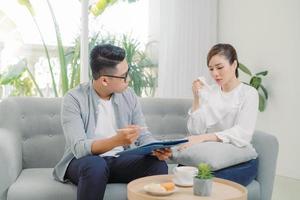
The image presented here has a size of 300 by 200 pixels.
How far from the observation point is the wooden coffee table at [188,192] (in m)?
1.65

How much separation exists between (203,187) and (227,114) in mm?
870

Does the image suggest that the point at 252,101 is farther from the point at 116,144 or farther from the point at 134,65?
the point at 134,65

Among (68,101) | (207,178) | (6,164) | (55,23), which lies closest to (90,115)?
(68,101)

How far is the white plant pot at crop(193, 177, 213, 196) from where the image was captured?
5.41ft

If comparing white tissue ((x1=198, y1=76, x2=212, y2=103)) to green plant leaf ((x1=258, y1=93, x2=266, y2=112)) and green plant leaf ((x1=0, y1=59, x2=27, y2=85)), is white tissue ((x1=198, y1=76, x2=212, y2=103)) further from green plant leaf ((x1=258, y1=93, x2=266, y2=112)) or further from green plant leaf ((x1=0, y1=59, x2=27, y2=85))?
green plant leaf ((x1=0, y1=59, x2=27, y2=85))

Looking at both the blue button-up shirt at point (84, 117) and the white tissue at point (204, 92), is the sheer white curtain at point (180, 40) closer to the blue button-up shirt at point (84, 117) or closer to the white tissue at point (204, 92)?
the white tissue at point (204, 92)

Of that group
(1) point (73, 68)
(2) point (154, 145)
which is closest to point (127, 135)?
(2) point (154, 145)

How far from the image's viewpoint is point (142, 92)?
14.9 ft

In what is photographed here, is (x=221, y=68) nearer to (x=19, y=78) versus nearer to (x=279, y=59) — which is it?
(x=279, y=59)

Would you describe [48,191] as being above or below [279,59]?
below

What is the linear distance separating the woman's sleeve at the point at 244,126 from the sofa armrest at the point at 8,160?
1.09 metres

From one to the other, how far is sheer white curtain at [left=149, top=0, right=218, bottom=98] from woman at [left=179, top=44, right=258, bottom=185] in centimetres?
184

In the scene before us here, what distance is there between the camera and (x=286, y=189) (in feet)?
11.4

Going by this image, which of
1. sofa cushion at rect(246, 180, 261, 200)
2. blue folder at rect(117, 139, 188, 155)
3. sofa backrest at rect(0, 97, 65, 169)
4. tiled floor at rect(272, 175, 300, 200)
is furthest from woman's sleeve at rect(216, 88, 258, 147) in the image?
tiled floor at rect(272, 175, 300, 200)
